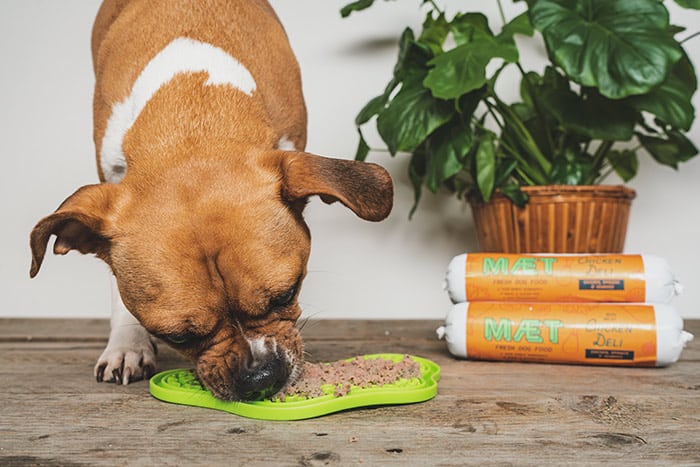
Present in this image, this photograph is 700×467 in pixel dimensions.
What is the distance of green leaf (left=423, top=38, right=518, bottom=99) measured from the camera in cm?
262

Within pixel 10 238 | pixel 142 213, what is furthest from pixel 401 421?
pixel 10 238

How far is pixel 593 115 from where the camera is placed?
112 inches

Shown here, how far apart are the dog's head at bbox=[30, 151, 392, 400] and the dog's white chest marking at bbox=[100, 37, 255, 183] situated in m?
0.30

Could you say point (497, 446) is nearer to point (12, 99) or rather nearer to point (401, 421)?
point (401, 421)

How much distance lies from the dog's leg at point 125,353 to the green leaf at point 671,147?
225 cm

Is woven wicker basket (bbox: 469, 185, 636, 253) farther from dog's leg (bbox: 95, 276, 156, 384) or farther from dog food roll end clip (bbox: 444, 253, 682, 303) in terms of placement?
dog's leg (bbox: 95, 276, 156, 384)

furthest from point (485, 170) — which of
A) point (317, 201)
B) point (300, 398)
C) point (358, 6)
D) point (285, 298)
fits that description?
point (300, 398)

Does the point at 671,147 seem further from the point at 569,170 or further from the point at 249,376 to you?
the point at 249,376

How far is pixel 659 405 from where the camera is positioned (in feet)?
6.08

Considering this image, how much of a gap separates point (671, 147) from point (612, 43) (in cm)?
78

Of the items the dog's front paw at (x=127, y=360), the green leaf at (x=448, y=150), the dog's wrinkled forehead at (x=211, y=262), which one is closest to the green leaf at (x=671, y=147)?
the green leaf at (x=448, y=150)

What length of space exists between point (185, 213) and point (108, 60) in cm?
97

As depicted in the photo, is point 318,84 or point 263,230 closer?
point 263,230

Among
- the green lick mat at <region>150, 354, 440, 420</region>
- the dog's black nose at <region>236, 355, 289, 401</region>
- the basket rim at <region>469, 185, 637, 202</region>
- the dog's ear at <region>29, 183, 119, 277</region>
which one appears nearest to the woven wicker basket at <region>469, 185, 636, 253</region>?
the basket rim at <region>469, 185, 637, 202</region>
